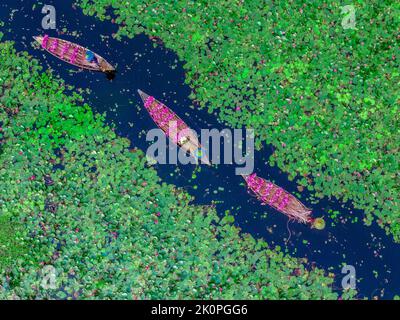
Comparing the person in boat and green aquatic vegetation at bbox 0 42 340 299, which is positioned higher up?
the person in boat

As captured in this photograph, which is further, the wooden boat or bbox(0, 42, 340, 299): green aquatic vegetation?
the wooden boat

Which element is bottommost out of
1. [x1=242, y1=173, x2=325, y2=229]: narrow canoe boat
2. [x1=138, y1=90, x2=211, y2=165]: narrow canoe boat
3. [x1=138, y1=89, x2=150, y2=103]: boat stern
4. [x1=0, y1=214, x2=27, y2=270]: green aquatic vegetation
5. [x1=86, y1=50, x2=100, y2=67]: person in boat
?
[x1=0, y1=214, x2=27, y2=270]: green aquatic vegetation

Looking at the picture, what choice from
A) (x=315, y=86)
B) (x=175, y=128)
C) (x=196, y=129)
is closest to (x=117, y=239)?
(x=175, y=128)

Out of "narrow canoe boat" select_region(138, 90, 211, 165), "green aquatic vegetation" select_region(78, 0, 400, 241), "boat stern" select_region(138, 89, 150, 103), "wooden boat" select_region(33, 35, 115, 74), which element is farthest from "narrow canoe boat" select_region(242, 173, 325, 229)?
"wooden boat" select_region(33, 35, 115, 74)

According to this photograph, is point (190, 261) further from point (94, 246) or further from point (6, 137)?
point (6, 137)

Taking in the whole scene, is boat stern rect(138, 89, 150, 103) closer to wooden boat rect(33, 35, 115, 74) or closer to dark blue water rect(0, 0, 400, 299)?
dark blue water rect(0, 0, 400, 299)

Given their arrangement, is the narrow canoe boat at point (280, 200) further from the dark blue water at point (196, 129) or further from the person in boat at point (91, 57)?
the person in boat at point (91, 57)
